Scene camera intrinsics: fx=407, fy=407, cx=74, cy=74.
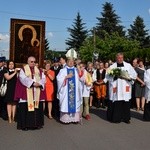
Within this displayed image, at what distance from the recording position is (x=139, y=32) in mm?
76062

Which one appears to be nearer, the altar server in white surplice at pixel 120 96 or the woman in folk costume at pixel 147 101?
the altar server in white surplice at pixel 120 96

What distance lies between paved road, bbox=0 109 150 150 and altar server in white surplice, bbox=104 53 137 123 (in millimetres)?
275

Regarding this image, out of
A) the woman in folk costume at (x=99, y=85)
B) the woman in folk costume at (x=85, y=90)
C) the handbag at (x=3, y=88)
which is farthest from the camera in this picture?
the woman in folk costume at (x=99, y=85)

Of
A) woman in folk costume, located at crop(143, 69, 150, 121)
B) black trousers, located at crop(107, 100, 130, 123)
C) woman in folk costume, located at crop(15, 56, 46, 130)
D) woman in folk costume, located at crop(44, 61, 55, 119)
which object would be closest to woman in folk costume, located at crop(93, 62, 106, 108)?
woman in folk costume, located at crop(44, 61, 55, 119)

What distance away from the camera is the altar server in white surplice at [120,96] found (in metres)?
11.2

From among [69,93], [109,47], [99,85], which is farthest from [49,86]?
[109,47]

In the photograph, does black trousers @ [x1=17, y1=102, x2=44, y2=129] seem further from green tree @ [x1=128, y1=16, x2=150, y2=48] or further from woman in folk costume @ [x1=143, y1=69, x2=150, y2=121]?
green tree @ [x1=128, y1=16, x2=150, y2=48]

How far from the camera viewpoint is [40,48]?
12953 mm

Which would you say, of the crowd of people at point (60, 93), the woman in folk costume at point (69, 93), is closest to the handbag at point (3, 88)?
the crowd of people at point (60, 93)

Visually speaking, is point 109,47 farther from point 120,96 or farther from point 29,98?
point 29,98

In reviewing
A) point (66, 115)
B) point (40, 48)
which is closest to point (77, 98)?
point (66, 115)

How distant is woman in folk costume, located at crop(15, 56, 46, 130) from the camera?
10.0m

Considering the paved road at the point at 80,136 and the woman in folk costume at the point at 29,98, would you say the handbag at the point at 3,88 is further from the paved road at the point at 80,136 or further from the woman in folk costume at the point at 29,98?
the woman in folk costume at the point at 29,98

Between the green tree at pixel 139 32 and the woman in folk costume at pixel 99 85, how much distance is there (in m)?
61.2
